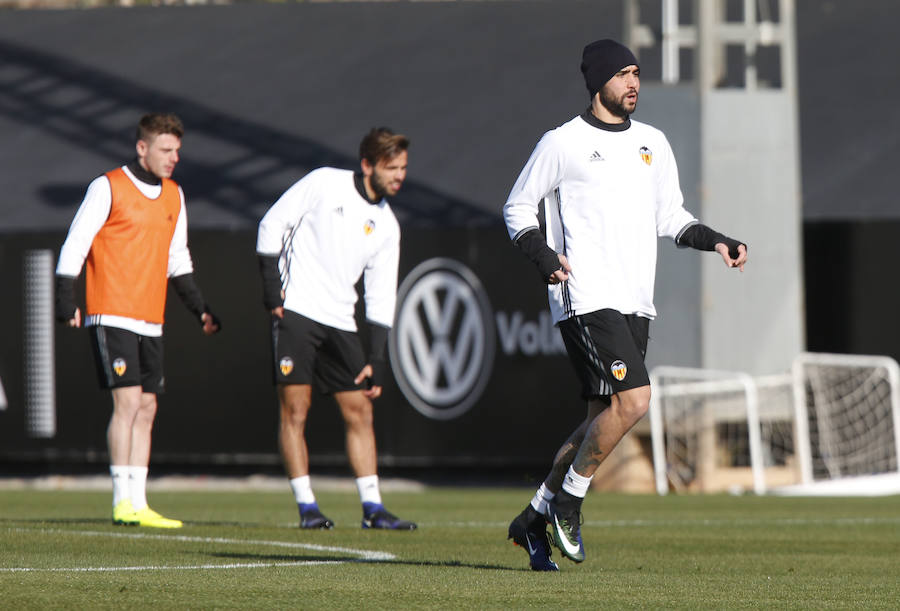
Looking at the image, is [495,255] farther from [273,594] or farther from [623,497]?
[273,594]

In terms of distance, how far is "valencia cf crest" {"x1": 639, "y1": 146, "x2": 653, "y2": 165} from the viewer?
7.48m

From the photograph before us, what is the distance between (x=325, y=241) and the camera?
32.7 feet

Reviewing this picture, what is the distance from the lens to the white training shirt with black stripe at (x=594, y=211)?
7.26 meters

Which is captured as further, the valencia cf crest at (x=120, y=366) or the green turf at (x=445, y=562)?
the valencia cf crest at (x=120, y=366)

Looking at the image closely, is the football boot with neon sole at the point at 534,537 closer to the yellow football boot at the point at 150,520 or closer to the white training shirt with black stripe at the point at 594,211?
the white training shirt with black stripe at the point at 594,211

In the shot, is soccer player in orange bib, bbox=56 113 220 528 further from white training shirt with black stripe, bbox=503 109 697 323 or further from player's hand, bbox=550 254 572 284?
player's hand, bbox=550 254 572 284

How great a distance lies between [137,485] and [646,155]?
3.91 m

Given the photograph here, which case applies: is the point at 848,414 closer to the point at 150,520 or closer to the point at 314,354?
the point at 314,354

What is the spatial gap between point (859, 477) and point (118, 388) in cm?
905

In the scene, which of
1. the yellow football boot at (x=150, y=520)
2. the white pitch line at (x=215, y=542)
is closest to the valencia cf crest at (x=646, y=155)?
the white pitch line at (x=215, y=542)

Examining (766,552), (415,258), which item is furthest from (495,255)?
(766,552)

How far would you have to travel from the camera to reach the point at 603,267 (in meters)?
7.27

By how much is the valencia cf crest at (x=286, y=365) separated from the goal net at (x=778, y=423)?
7288 mm

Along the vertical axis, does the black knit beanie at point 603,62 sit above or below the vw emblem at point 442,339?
above
